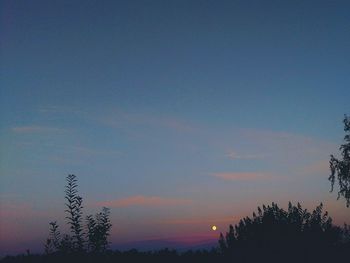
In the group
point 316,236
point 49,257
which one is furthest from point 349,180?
point 49,257

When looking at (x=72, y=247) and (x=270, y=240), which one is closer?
(x=72, y=247)

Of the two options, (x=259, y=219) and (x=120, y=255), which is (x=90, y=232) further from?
(x=259, y=219)

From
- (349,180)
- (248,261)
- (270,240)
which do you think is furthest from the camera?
(349,180)

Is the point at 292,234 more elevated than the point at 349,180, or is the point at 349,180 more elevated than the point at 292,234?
the point at 349,180

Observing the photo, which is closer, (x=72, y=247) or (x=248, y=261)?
(x=72, y=247)

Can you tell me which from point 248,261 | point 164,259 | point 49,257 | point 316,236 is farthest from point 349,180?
point 49,257

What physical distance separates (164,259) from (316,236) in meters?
6.41

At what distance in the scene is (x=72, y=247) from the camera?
1320 centimetres

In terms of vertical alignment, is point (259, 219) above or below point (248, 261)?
above

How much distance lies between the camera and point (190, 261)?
13703mm

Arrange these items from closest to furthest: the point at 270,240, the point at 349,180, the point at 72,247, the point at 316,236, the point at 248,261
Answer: the point at 72,247, the point at 248,261, the point at 270,240, the point at 316,236, the point at 349,180

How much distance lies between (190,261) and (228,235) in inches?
166

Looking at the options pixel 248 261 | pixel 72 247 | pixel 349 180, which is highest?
pixel 349 180

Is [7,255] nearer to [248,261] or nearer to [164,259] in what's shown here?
[164,259]
